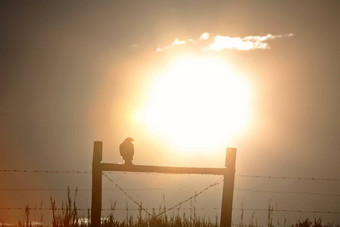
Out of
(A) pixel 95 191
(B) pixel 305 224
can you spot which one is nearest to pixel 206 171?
(A) pixel 95 191

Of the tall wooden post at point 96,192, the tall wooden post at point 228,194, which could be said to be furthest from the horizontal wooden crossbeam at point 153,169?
the tall wooden post at point 228,194

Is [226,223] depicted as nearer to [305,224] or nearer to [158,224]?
[158,224]

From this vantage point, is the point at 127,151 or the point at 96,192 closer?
the point at 96,192

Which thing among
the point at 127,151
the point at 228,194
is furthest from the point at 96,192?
the point at 228,194

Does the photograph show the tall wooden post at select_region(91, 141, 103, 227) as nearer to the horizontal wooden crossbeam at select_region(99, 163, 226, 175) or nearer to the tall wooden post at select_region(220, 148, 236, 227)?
the horizontal wooden crossbeam at select_region(99, 163, 226, 175)

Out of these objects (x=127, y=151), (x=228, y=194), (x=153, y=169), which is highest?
(x=127, y=151)

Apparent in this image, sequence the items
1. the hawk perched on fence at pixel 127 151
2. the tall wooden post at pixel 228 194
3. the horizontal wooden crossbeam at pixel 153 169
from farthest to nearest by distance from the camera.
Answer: the hawk perched on fence at pixel 127 151, the tall wooden post at pixel 228 194, the horizontal wooden crossbeam at pixel 153 169

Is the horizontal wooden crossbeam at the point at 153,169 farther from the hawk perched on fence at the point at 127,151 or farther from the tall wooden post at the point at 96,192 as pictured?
the hawk perched on fence at the point at 127,151

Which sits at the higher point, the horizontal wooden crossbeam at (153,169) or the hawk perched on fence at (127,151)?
the hawk perched on fence at (127,151)

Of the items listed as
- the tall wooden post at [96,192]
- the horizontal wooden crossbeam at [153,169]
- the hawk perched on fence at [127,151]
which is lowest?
the tall wooden post at [96,192]

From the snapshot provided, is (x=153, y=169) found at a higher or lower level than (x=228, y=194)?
higher

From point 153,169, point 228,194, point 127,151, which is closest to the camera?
point 153,169

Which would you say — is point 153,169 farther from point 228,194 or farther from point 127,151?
point 228,194

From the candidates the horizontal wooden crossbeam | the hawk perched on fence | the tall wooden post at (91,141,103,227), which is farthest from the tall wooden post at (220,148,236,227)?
the tall wooden post at (91,141,103,227)
